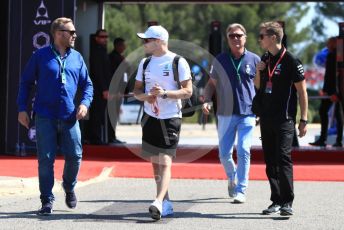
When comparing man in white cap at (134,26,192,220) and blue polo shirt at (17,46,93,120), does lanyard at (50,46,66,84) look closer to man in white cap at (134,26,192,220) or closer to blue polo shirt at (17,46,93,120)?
blue polo shirt at (17,46,93,120)

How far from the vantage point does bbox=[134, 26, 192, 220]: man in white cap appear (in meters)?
8.49

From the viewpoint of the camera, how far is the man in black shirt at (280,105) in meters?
8.64

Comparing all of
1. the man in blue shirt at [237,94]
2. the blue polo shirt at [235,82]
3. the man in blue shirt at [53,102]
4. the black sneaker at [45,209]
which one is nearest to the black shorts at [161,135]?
the man in blue shirt at [53,102]

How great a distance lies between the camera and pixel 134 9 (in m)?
50.6

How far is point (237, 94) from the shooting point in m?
9.96

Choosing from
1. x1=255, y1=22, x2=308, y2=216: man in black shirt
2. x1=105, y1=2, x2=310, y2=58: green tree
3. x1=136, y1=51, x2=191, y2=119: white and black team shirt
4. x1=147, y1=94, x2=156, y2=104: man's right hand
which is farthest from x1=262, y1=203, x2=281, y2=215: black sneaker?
x1=105, y1=2, x2=310, y2=58: green tree

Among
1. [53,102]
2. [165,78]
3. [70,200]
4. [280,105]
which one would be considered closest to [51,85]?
[53,102]

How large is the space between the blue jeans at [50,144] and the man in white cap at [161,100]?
74 centimetres

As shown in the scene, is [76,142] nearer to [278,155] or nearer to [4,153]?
[278,155]

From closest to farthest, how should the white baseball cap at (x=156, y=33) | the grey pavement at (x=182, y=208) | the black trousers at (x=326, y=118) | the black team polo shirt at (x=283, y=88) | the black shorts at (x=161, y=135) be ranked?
1. the grey pavement at (x=182, y=208)
2. the white baseball cap at (x=156, y=33)
3. the black shorts at (x=161, y=135)
4. the black team polo shirt at (x=283, y=88)
5. the black trousers at (x=326, y=118)

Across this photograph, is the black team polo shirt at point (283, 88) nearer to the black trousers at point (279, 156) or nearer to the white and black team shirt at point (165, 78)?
the black trousers at point (279, 156)

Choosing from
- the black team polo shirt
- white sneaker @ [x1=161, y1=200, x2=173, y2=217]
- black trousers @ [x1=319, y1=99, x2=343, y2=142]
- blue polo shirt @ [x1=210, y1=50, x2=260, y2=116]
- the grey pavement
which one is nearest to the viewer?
the grey pavement

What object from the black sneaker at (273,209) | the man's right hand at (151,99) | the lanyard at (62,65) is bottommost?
the black sneaker at (273,209)

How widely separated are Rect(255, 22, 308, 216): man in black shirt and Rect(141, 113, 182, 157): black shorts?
0.94 m
